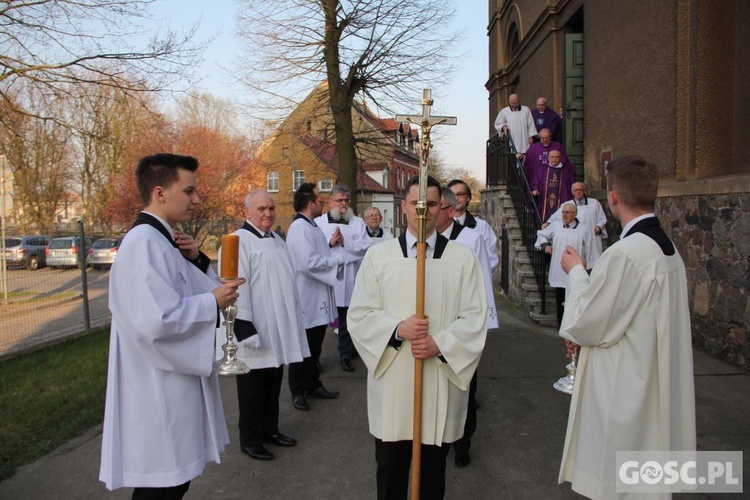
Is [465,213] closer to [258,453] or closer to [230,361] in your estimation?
[258,453]

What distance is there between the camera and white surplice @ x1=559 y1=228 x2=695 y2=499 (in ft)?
8.77

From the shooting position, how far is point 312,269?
5.71m

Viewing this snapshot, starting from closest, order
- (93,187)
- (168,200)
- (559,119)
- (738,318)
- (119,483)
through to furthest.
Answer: (119,483), (168,200), (738,318), (559,119), (93,187)

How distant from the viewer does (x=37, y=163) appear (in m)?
28.2

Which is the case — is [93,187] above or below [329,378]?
above

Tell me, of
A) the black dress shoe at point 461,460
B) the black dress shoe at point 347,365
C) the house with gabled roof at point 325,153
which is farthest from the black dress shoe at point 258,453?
the house with gabled roof at point 325,153

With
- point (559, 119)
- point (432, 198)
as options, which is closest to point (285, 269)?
point (432, 198)

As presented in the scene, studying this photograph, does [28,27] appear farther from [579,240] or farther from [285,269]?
[579,240]

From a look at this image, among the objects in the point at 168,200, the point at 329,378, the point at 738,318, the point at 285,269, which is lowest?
the point at 329,378

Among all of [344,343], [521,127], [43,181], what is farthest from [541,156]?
[43,181]

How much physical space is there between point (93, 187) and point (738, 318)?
114 feet

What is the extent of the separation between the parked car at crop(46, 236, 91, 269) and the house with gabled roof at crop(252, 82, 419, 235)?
4.93m

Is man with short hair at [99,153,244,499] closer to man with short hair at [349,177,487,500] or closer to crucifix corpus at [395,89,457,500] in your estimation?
man with short hair at [349,177,487,500]

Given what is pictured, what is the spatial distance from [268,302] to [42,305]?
706cm
